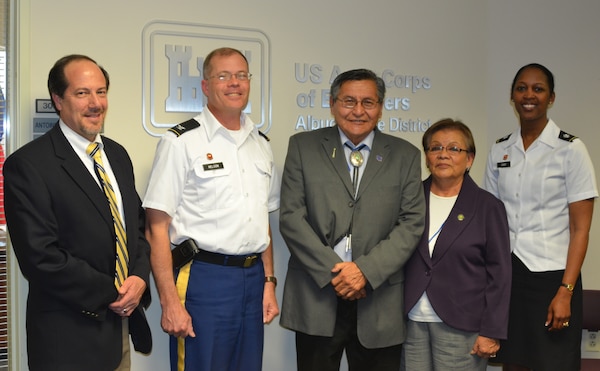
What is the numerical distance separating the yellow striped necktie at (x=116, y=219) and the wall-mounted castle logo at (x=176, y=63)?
814mm

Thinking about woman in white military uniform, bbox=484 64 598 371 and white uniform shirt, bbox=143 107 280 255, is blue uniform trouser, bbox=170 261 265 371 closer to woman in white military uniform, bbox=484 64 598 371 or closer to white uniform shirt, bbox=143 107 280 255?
white uniform shirt, bbox=143 107 280 255

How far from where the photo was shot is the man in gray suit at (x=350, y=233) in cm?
263

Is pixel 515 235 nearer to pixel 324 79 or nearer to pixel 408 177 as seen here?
pixel 408 177

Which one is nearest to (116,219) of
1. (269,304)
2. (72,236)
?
(72,236)

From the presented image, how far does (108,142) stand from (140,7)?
0.91m

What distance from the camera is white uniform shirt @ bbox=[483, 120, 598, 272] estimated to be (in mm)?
3035

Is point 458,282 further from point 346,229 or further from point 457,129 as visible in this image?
point 457,129

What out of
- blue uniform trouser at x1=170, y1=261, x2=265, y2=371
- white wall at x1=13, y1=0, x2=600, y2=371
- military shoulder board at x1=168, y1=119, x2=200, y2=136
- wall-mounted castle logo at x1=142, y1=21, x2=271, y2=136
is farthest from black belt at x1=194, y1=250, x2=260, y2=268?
wall-mounted castle logo at x1=142, y1=21, x2=271, y2=136

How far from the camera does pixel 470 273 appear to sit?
267 centimetres

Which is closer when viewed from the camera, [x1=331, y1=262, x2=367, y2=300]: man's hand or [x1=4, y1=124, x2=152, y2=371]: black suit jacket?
[x1=4, y1=124, x2=152, y2=371]: black suit jacket

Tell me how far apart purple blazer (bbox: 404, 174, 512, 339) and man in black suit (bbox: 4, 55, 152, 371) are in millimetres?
1231

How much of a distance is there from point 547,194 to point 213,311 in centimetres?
176

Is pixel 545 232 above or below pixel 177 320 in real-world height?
above

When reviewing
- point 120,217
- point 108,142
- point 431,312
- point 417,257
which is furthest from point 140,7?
point 431,312
